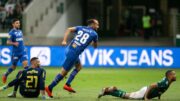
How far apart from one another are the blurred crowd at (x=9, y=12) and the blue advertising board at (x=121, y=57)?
615 centimetres

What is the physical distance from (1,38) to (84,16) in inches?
424

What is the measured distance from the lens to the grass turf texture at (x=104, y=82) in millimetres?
17859

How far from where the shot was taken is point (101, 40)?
131 ft

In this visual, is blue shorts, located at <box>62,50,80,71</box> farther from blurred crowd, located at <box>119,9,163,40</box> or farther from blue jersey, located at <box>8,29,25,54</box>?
blurred crowd, located at <box>119,9,163,40</box>

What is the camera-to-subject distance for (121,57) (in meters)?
31.4

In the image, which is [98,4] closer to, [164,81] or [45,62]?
[45,62]

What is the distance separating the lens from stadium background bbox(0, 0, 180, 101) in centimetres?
2853

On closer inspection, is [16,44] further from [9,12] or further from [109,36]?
[109,36]

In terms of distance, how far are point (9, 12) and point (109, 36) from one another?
25.4 ft

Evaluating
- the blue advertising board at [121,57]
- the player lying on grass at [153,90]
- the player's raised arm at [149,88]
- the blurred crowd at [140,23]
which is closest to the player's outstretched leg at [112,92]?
the player lying on grass at [153,90]

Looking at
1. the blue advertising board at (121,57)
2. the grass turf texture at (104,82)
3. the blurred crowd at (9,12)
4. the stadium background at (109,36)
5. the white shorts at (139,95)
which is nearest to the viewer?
the white shorts at (139,95)

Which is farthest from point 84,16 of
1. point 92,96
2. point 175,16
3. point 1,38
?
point 92,96

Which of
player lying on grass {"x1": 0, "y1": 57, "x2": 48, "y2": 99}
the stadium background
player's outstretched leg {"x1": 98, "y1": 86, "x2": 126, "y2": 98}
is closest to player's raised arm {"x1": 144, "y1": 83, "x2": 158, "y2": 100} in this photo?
player's outstretched leg {"x1": 98, "y1": 86, "x2": 126, "y2": 98}

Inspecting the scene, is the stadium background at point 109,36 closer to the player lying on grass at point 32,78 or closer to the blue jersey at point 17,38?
the player lying on grass at point 32,78
